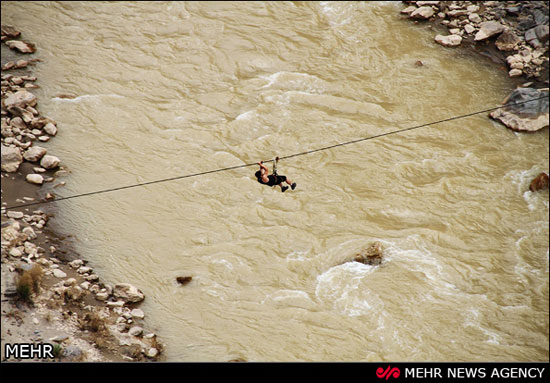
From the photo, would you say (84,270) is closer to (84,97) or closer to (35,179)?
(35,179)

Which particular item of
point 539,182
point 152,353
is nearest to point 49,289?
point 152,353

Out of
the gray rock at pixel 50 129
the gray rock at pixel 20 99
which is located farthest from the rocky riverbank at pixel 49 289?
the gray rock at pixel 20 99

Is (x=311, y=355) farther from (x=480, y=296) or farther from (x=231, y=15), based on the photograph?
(x=231, y=15)

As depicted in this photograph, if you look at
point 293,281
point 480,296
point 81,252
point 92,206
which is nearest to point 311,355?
point 293,281

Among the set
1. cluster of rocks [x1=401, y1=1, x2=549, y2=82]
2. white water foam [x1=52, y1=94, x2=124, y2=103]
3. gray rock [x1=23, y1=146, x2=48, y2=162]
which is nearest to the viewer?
gray rock [x1=23, y1=146, x2=48, y2=162]

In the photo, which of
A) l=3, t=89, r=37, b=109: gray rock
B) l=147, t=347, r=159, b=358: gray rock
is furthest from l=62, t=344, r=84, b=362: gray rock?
l=3, t=89, r=37, b=109: gray rock

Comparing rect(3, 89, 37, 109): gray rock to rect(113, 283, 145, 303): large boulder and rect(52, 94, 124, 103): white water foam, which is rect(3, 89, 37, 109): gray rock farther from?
rect(113, 283, 145, 303): large boulder
